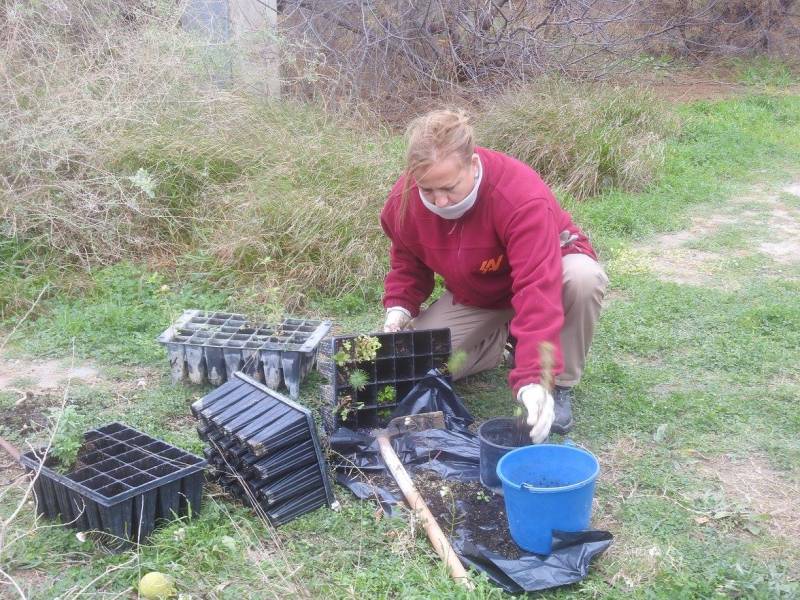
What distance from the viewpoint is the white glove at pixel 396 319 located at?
10.9 feet

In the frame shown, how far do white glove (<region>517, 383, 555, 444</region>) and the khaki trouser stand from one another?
1.96 ft

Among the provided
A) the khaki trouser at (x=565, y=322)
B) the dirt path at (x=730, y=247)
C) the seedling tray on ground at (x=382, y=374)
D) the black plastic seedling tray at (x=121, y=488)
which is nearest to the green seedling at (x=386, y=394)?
the seedling tray on ground at (x=382, y=374)

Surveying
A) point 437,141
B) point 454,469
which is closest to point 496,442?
point 454,469

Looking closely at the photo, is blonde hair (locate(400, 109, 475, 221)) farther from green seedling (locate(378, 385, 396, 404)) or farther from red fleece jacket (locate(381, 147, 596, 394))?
green seedling (locate(378, 385, 396, 404))

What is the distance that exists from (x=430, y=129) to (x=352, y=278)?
6.72ft

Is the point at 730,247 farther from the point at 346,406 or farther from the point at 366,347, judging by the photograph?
the point at 346,406

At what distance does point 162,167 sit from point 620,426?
3.38 metres

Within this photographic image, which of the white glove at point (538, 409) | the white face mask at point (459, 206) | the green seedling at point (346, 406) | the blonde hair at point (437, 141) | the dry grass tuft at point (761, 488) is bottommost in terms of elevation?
the dry grass tuft at point (761, 488)

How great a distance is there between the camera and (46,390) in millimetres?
3531

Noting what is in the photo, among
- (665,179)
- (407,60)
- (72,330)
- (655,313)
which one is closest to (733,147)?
(665,179)

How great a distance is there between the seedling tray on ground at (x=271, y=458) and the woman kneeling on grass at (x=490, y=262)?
0.70 m

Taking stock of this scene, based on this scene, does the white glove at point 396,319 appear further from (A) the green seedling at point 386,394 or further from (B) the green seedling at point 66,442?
(B) the green seedling at point 66,442

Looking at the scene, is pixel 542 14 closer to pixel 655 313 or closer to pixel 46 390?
pixel 655 313

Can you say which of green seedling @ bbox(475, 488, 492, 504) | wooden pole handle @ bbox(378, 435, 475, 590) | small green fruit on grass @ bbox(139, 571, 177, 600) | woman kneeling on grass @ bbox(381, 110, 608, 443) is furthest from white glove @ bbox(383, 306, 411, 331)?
small green fruit on grass @ bbox(139, 571, 177, 600)
